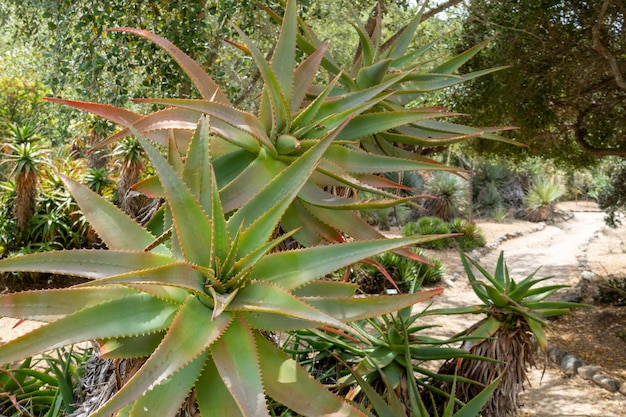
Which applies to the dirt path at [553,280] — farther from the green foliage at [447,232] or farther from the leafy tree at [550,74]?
the leafy tree at [550,74]

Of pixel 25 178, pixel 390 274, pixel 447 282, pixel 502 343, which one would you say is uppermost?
pixel 502 343

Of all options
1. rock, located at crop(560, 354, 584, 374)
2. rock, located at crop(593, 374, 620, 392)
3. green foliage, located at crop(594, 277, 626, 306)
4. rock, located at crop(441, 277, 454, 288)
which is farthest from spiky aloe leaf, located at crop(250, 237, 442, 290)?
rock, located at crop(441, 277, 454, 288)

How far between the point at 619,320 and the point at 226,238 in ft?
34.6

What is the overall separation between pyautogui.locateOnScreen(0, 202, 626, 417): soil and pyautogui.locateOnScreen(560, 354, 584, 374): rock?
0.09 m

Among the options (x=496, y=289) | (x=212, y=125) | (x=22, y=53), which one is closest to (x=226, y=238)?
(x=212, y=125)

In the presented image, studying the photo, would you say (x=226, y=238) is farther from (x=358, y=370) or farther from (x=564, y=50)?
(x=564, y=50)

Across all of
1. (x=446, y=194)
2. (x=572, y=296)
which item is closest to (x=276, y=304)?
(x=572, y=296)

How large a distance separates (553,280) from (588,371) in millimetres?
5548

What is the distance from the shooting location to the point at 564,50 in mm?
7555

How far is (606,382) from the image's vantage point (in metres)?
7.12

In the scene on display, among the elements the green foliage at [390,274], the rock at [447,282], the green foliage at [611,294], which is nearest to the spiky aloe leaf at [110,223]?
the green foliage at [390,274]

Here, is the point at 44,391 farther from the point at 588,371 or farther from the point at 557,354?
the point at 557,354

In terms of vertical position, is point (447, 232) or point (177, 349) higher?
point (177, 349)

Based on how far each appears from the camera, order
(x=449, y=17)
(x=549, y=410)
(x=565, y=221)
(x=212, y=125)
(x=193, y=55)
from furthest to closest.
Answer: (x=565, y=221) < (x=449, y=17) < (x=549, y=410) < (x=193, y=55) < (x=212, y=125)
